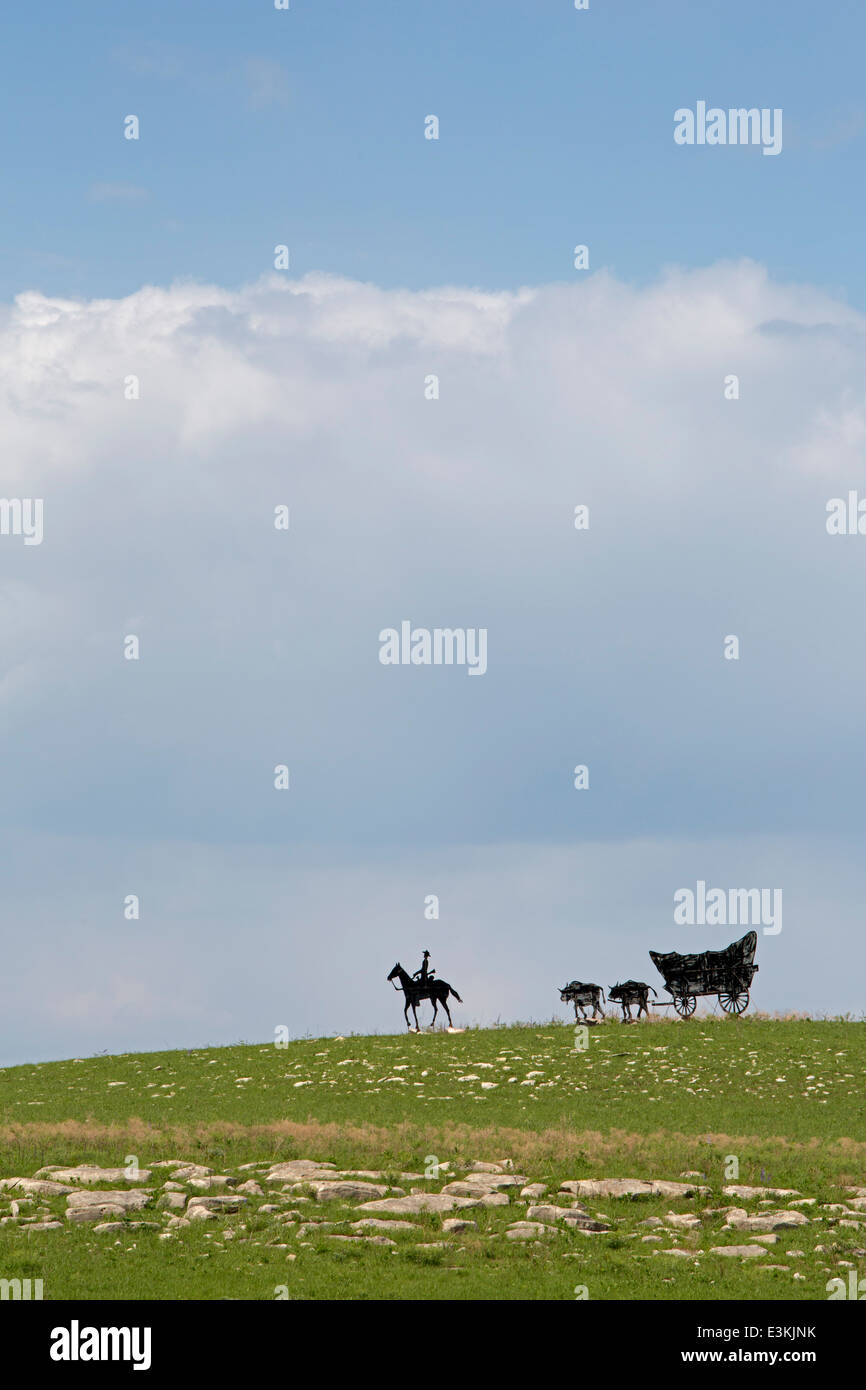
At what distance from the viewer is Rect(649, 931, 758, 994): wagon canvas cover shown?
1854 inches

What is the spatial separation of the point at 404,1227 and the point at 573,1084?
15.9 metres

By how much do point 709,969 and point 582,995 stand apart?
182 inches

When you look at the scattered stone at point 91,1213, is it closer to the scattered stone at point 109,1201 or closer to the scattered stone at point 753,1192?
the scattered stone at point 109,1201

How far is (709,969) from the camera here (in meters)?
47.4

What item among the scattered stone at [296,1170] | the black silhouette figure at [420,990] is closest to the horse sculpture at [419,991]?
the black silhouette figure at [420,990]

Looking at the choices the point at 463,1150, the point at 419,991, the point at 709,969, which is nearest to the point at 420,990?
the point at 419,991

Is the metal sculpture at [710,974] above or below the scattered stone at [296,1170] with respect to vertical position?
above

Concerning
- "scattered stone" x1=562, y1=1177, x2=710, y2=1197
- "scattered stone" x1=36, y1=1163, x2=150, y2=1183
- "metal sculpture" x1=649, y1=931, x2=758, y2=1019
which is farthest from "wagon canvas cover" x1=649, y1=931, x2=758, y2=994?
"scattered stone" x1=36, y1=1163, x2=150, y2=1183

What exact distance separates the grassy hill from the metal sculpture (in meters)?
1.19

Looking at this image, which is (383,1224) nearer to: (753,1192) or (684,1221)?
(684,1221)

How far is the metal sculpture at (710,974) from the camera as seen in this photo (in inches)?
1857
